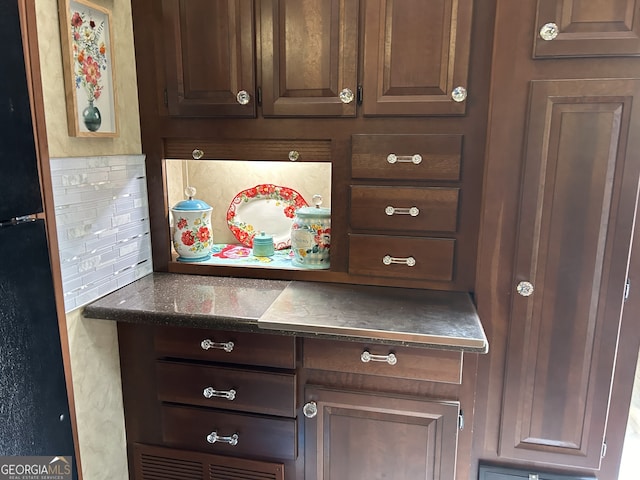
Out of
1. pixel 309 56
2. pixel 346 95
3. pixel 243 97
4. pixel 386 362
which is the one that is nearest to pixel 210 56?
pixel 243 97

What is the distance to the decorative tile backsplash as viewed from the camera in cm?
136

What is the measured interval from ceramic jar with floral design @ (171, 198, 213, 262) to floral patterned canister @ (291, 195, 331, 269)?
37 cm

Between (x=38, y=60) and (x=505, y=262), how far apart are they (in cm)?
137

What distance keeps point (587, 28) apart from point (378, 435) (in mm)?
1284

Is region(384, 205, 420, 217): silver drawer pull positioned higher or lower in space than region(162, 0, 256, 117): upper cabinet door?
lower

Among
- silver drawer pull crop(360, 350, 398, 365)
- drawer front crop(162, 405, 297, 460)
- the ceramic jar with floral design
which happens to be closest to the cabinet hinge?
silver drawer pull crop(360, 350, 398, 365)

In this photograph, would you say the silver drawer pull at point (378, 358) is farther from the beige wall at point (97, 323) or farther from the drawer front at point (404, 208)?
the beige wall at point (97, 323)

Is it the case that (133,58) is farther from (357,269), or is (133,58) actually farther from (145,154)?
(357,269)

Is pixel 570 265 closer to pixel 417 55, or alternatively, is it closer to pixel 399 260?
pixel 399 260

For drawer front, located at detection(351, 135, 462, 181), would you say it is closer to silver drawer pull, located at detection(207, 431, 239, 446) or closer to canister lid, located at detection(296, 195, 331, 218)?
canister lid, located at detection(296, 195, 331, 218)

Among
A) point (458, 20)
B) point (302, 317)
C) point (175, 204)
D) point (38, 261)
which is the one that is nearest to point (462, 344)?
point (302, 317)

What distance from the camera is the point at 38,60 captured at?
1.17m

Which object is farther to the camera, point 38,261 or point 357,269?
point 357,269

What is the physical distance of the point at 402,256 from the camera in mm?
1583
